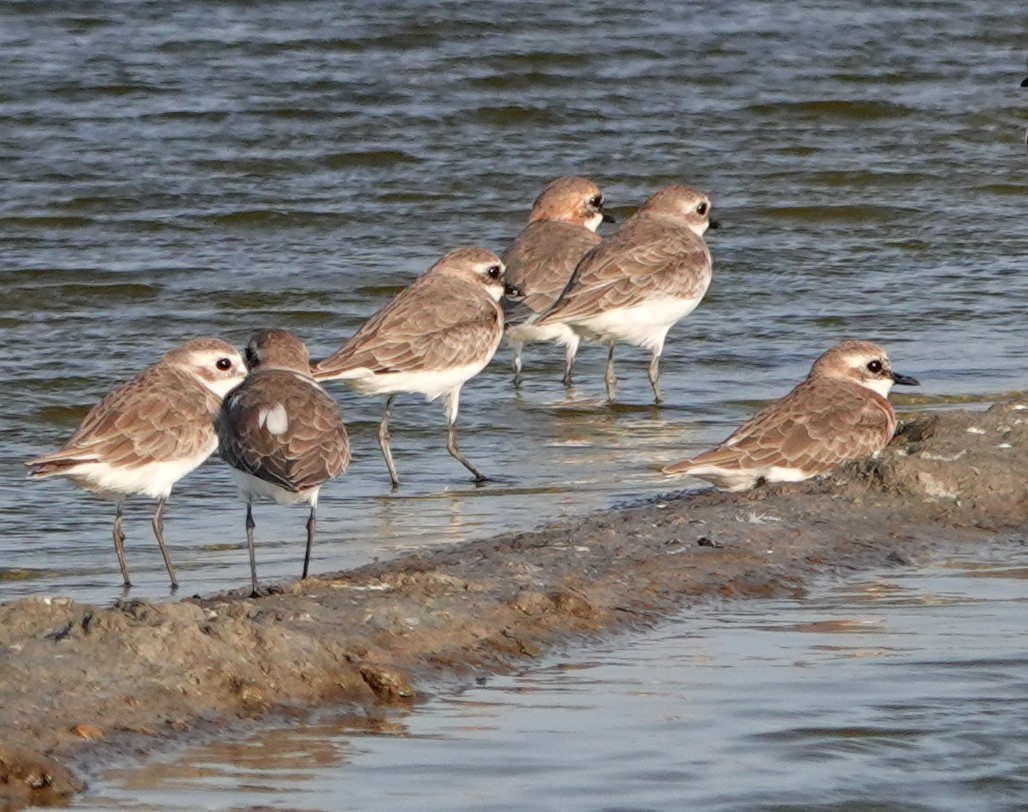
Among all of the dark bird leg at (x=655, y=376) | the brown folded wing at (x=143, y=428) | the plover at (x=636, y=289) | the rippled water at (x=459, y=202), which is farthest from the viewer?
the plover at (x=636, y=289)

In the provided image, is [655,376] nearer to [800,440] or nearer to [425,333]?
[425,333]

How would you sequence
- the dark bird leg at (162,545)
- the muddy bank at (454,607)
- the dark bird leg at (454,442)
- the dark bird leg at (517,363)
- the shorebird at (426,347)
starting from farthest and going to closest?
the dark bird leg at (517,363)
the shorebird at (426,347)
the dark bird leg at (454,442)
the dark bird leg at (162,545)
the muddy bank at (454,607)

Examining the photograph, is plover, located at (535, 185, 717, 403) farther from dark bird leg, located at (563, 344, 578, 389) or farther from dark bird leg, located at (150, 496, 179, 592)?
dark bird leg, located at (150, 496, 179, 592)

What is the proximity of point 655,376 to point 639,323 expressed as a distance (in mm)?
484

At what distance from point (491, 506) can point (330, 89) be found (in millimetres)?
11659

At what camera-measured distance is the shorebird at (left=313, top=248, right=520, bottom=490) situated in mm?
10414

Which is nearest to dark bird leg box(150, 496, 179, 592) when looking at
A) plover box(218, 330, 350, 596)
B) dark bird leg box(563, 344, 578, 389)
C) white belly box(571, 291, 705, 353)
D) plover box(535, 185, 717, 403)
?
plover box(218, 330, 350, 596)

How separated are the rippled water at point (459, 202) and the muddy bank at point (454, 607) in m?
1.24

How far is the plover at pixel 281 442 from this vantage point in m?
7.88

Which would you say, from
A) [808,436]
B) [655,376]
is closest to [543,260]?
[655,376]

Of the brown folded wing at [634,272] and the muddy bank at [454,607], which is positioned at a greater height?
the muddy bank at [454,607]

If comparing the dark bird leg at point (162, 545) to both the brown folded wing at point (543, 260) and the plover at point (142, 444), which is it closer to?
the plover at point (142, 444)

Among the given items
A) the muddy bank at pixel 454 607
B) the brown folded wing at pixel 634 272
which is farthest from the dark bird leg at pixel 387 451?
the brown folded wing at pixel 634 272

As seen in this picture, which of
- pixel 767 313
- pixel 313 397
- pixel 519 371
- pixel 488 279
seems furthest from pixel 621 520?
pixel 767 313
